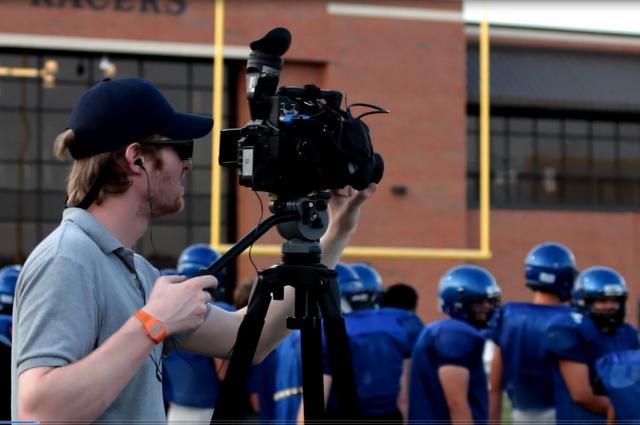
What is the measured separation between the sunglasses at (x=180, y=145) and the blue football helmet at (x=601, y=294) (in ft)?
12.4

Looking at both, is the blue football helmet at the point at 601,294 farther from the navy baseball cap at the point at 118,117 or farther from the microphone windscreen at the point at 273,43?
the navy baseball cap at the point at 118,117

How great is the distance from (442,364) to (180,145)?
124 inches

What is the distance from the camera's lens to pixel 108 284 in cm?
Answer: 211

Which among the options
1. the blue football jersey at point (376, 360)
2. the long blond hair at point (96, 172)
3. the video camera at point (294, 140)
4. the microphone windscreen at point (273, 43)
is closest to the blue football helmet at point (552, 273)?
the blue football jersey at point (376, 360)

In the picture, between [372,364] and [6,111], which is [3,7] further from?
[372,364]

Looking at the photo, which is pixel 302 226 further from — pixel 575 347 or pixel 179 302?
pixel 575 347

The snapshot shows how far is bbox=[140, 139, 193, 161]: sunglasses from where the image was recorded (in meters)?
2.24

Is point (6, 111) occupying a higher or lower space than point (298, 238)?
higher

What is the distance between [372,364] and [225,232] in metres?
17.4

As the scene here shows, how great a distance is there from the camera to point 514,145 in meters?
26.8

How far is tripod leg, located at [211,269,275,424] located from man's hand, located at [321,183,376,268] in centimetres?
38

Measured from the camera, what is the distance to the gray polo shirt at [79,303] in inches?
76.8

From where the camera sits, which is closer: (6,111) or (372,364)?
(372,364)

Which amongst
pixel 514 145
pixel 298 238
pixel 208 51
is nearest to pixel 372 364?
pixel 298 238
